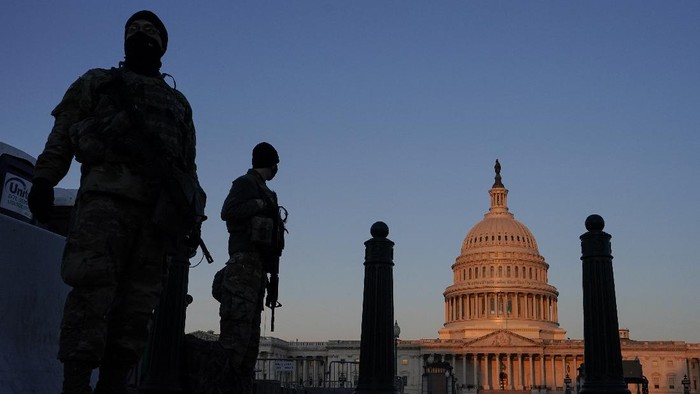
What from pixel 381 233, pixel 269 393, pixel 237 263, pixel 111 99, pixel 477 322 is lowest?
pixel 269 393

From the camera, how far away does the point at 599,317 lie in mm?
9992

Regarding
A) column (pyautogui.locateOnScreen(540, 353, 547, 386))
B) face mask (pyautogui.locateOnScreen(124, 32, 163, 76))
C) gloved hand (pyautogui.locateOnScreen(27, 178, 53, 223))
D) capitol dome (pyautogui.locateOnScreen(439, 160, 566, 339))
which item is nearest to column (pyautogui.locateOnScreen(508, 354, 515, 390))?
column (pyautogui.locateOnScreen(540, 353, 547, 386))

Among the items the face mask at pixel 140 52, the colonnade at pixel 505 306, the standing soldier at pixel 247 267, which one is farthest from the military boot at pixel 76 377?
the colonnade at pixel 505 306

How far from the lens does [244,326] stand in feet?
20.5

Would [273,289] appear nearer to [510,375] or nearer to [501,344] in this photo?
[501,344]

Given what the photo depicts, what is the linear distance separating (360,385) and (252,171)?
499 centimetres

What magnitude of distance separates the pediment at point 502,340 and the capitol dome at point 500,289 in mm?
4637

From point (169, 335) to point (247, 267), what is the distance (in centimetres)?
292

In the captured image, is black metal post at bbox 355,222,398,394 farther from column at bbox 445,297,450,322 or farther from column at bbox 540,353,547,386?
column at bbox 445,297,450,322

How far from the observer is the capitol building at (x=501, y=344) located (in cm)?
9612

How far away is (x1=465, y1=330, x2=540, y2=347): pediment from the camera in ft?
332

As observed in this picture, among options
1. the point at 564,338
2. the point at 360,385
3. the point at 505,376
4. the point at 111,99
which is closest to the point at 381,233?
the point at 360,385

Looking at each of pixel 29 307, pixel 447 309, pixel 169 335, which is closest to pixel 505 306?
pixel 447 309

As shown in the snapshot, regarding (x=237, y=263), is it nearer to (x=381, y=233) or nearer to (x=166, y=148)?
(x=166, y=148)
